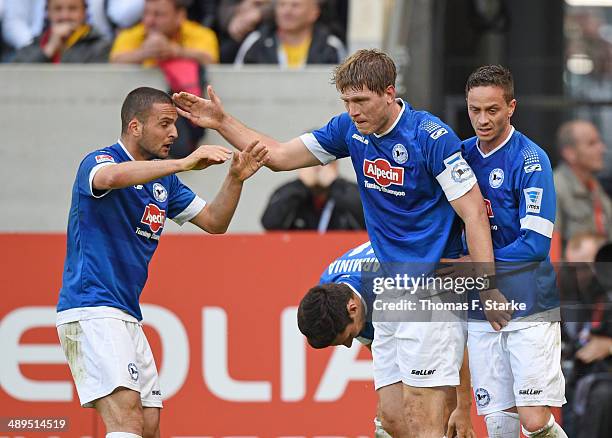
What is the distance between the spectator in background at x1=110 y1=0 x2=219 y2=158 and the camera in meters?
10.2

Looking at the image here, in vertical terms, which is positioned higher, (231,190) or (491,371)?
(231,190)

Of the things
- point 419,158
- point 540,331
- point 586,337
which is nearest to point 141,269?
point 419,158

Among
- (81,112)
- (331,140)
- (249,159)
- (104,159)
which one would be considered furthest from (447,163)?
(81,112)

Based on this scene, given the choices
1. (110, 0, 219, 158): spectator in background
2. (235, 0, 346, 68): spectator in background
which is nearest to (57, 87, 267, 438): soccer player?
(110, 0, 219, 158): spectator in background

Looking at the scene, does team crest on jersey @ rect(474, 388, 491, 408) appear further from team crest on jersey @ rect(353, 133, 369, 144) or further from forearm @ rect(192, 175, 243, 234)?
forearm @ rect(192, 175, 243, 234)

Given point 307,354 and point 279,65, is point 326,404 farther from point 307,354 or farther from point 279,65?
point 279,65

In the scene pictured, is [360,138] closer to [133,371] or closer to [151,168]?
[151,168]

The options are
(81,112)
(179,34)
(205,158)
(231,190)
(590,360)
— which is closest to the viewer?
(205,158)

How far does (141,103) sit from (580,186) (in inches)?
206

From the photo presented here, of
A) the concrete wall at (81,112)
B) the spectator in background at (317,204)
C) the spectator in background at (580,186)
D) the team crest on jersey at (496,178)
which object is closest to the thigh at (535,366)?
the team crest on jersey at (496,178)

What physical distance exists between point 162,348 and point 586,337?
302cm

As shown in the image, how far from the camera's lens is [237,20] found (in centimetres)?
1088

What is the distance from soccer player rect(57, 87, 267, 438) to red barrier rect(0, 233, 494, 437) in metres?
1.82

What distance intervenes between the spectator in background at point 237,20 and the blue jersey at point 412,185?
443 centimetres
